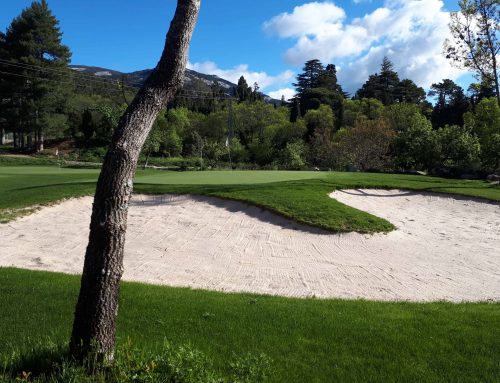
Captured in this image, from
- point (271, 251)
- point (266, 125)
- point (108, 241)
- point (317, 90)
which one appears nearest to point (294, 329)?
point (108, 241)

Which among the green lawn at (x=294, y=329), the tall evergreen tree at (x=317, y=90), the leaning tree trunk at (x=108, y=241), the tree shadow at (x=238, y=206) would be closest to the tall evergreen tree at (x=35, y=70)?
the tall evergreen tree at (x=317, y=90)

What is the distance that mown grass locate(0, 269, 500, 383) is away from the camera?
4.15 m

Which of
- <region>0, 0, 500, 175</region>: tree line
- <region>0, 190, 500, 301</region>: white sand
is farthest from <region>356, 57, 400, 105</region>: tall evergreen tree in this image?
<region>0, 190, 500, 301</region>: white sand

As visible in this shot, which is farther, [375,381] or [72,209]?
[72,209]

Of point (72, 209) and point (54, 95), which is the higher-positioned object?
point (54, 95)

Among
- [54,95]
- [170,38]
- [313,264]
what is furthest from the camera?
[54,95]

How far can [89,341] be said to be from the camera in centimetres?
338

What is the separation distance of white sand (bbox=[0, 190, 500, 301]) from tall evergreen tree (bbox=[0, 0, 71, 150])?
162 feet

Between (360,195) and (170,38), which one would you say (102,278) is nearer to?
(170,38)

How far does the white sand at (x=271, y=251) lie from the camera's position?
358 inches

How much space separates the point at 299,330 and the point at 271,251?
5.93 metres

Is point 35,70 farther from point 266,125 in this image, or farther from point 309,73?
point 309,73

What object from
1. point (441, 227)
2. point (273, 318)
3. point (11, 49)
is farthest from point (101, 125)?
point (273, 318)

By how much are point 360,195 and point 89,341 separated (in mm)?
15087
